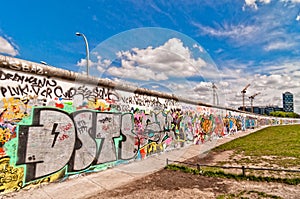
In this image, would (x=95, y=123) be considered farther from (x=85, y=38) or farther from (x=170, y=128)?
(x=85, y=38)

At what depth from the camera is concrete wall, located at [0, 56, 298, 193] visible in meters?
3.97

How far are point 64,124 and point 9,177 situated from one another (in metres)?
1.54

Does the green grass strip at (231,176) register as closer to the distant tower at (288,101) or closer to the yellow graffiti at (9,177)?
the yellow graffiti at (9,177)

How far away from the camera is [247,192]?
4.09 meters

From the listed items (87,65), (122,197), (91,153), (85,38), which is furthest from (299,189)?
(85,38)

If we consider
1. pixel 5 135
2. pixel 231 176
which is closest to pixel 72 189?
pixel 5 135

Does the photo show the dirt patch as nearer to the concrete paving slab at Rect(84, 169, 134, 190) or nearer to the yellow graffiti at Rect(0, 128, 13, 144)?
the concrete paving slab at Rect(84, 169, 134, 190)

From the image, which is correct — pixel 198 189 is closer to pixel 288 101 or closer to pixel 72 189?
pixel 72 189

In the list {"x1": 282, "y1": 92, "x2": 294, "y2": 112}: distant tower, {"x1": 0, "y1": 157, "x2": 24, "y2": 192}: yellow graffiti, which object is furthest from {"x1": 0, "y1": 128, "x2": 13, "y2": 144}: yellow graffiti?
{"x1": 282, "y1": 92, "x2": 294, "y2": 112}: distant tower

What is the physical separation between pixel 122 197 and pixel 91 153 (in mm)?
2010

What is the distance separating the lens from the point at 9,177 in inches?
153

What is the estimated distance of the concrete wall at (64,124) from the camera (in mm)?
3971

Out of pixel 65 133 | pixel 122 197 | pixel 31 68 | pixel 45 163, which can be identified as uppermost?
pixel 31 68

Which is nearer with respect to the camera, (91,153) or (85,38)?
(91,153)
